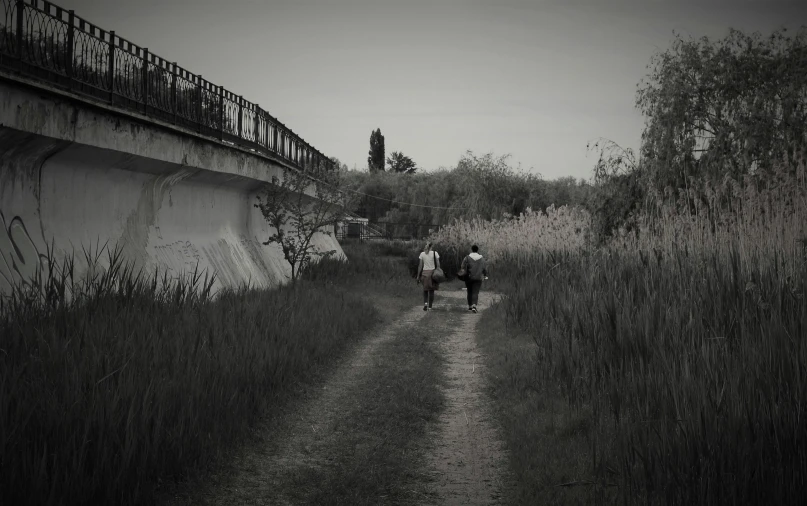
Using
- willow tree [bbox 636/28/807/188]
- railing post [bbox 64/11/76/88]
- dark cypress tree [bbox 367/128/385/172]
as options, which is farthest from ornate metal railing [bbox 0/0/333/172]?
dark cypress tree [bbox 367/128/385/172]

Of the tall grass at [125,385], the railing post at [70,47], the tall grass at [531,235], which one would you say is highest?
the railing post at [70,47]

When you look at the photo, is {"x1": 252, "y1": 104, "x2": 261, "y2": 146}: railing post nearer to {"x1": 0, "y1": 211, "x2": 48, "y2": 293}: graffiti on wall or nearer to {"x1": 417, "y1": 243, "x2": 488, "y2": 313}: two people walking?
{"x1": 417, "y1": 243, "x2": 488, "y2": 313}: two people walking

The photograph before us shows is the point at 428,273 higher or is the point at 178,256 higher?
the point at 178,256

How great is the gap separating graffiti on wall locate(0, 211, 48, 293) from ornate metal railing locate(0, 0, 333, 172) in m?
1.78

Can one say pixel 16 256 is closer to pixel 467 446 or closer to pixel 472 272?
pixel 467 446

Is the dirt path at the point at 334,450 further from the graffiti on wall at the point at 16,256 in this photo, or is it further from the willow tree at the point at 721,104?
the willow tree at the point at 721,104

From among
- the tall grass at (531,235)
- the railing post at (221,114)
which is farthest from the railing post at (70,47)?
the tall grass at (531,235)

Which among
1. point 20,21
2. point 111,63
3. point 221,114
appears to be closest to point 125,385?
point 20,21

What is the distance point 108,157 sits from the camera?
9688mm

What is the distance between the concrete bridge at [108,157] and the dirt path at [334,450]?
3406 mm

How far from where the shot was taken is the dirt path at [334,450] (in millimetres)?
5027

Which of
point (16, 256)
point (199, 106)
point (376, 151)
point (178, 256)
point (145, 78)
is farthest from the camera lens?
point (376, 151)

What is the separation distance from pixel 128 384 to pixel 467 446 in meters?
3.00

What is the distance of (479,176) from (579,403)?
42.9 metres
